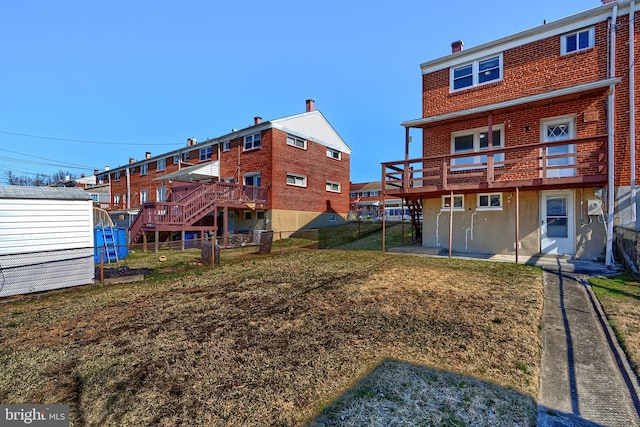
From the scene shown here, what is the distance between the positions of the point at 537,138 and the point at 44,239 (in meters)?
16.2

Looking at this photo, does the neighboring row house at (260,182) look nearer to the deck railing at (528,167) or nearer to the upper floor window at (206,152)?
the upper floor window at (206,152)

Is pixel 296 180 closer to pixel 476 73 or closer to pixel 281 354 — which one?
pixel 476 73

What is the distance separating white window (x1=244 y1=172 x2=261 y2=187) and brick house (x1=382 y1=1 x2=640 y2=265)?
36.1 ft

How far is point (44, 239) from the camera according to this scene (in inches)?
324

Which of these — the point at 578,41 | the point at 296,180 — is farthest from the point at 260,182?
the point at 578,41

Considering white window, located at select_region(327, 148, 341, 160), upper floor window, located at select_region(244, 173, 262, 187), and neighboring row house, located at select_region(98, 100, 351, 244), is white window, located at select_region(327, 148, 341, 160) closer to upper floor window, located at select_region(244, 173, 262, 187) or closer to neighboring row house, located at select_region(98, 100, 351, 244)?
neighboring row house, located at select_region(98, 100, 351, 244)

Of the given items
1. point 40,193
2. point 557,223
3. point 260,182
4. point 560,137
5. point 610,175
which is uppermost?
point 560,137

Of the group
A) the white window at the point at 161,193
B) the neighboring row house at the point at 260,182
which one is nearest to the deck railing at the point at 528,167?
the neighboring row house at the point at 260,182

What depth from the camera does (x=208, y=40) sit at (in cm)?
1905

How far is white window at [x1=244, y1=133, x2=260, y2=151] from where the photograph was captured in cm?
2167

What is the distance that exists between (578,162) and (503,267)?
16.0 feet

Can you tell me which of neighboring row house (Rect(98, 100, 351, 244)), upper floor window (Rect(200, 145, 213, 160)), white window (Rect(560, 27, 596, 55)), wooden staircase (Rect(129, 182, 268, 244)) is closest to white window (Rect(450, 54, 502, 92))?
white window (Rect(560, 27, 596, 55))

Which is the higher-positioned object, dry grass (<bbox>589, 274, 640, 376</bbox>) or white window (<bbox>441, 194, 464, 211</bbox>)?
white window (<bbox>441, 194, 464, 211</bbox>)

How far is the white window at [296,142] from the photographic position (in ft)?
72.1
